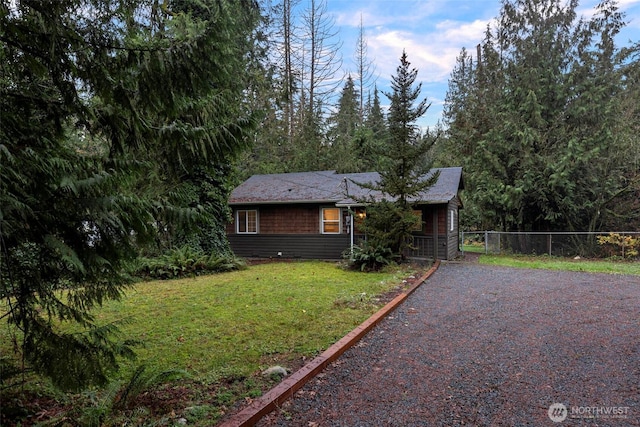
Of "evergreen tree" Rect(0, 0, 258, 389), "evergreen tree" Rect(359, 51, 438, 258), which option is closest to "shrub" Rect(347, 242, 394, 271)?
"evergreen tree" Rect(359, 51, 438, 258)

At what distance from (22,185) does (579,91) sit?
19767 mm

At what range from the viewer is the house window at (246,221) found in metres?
15.8

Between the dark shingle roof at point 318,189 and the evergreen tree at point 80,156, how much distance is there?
10427 mm

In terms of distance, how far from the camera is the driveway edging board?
8.91ft

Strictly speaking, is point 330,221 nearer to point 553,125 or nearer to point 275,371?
point 553,125

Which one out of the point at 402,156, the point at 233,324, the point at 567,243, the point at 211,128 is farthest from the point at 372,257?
the point at 567,243

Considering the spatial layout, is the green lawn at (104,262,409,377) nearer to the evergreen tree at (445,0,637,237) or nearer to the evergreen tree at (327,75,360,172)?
the evergreen tree at (445,0,637,237)

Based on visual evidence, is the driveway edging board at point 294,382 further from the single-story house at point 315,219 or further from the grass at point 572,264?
the grass at point 572,264

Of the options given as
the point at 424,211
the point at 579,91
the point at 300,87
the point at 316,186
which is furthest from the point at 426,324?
the point at 300,87

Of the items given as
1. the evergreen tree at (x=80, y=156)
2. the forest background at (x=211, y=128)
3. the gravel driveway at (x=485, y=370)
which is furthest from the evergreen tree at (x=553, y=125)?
the evergreen tree at (x=80, y=156)

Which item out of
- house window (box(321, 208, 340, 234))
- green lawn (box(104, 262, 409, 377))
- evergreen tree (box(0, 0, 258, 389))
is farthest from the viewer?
house window (box(321, 208, 340, 234))

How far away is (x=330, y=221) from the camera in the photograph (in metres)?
14.7

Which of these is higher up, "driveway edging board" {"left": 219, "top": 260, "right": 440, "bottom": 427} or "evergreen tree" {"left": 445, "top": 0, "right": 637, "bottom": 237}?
"evergreen tree" {"left": 445, "top": 0, "right": 637, "bottom": 237}

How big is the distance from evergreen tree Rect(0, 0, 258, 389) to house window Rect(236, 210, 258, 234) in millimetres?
12693
